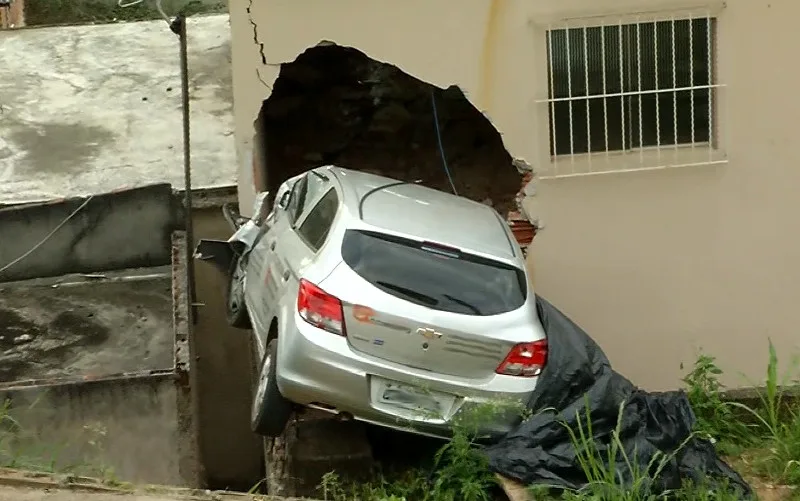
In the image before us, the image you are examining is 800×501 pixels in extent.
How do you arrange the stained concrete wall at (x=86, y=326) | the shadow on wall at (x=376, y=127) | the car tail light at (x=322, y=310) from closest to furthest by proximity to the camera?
the car tail light at (x=322, y=310), the stained concrete wall at (x=86, y=326), the shadow on wall at (x=376, y=127)

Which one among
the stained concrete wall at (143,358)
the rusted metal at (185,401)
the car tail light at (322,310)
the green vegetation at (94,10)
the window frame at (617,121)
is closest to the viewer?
the car tail light at (322,310)

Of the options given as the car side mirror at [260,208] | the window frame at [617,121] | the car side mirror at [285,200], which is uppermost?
the window frame at [617,121]

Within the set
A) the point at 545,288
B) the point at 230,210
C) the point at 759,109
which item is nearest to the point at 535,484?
the point at 545,288

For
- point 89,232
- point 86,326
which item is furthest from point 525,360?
point 89,232

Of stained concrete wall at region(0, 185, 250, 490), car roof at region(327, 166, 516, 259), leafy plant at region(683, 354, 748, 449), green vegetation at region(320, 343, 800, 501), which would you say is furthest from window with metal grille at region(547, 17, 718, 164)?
stained concrete wall at region(0, 185, 250, 490)

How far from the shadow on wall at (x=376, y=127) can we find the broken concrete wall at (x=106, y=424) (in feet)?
12.7

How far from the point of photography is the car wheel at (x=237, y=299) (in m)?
7.35

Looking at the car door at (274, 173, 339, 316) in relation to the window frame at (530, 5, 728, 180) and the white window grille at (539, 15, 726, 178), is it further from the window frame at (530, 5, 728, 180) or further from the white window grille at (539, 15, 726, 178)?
the white window grille at (539, 15, 726, 178)

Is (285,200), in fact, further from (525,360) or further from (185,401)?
(525,360)

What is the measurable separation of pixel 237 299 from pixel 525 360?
110 inches

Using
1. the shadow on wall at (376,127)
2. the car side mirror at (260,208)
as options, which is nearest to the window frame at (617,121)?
the car side mirror at (260,208)

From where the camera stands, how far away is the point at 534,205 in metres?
7.69

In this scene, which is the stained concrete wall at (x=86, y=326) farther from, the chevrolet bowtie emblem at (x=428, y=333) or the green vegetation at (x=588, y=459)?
the chevrolet bowtie emblem at (x=428, y=333)

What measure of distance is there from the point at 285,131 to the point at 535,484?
624 centimetres
